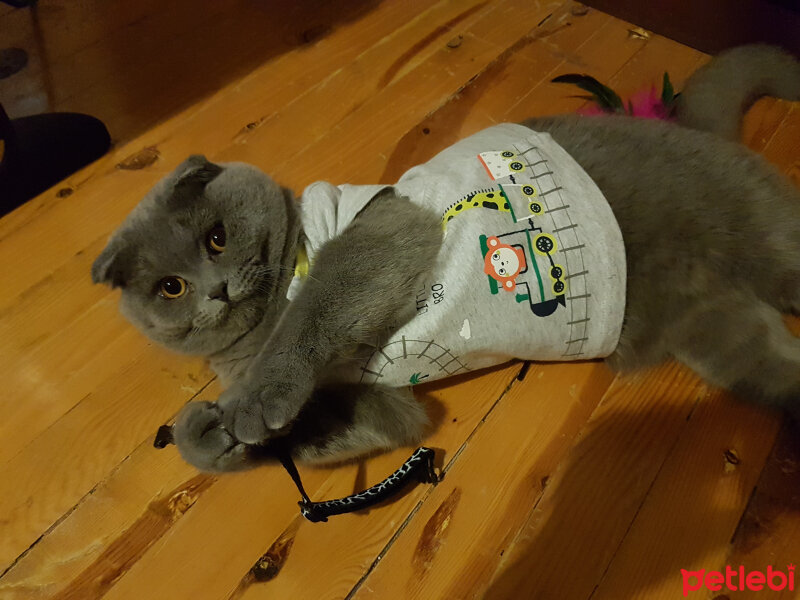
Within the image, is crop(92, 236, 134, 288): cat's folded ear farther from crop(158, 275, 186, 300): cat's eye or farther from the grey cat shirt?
the grey cat shirt

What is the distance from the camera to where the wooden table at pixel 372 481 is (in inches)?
38.2

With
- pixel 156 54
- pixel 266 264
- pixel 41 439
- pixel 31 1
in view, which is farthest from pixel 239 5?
pixel 41 439

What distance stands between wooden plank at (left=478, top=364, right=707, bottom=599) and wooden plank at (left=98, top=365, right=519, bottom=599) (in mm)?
197

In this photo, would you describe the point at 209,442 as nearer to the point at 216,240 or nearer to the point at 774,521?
the point at 216,240

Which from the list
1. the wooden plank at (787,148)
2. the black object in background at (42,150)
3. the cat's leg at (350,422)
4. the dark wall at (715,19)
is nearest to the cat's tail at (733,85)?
the wooden plank at (787,148)

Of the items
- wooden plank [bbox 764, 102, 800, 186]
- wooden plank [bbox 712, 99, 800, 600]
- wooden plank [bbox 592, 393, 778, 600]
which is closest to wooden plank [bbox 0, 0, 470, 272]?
wooden plank [bbox 764, 102, 800, 186]

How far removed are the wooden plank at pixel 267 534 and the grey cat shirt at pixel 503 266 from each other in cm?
21

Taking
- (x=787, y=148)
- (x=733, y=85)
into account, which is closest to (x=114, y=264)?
(x=733, y=85)

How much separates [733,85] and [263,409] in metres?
1.24

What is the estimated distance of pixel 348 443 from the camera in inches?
39.0

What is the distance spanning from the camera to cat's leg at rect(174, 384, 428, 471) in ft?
3.06

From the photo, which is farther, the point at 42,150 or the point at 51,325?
the point at 42,150

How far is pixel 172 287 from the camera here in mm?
895

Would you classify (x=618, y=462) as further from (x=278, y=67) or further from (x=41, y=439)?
(x=278, y=67)
